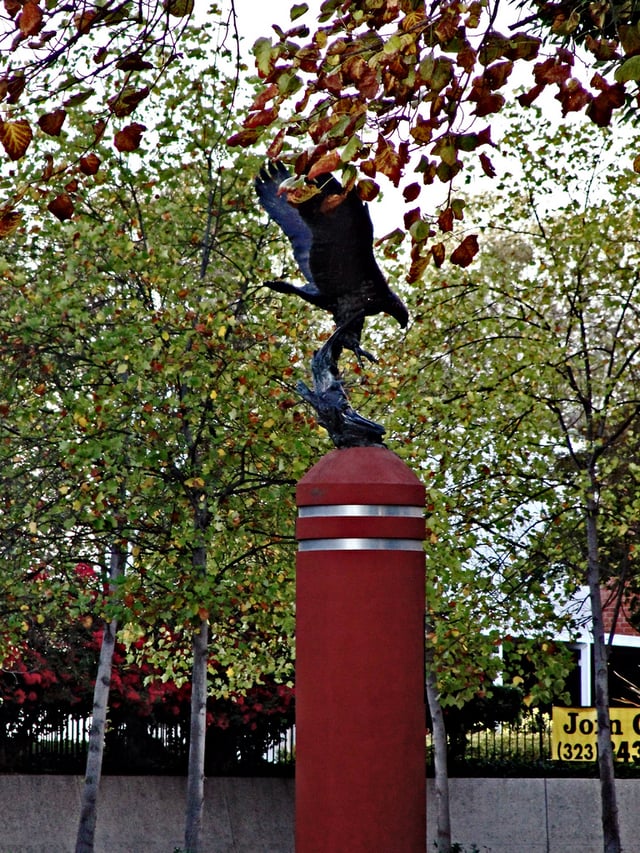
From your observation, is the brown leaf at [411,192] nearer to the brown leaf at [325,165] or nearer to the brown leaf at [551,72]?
the brown leaf at [551,72]

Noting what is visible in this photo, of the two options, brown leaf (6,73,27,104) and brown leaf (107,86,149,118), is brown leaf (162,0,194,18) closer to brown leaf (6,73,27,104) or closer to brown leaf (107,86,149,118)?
brown leaf (107,86,149,118)

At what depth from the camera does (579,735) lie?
20.8 metres

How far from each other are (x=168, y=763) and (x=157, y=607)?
20.9 feet

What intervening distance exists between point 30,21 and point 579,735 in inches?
679

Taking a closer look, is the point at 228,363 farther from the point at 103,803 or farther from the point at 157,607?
the point at 103,803

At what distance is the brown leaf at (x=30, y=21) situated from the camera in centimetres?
587

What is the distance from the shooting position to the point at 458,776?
20359mm

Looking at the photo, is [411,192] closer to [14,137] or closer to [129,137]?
[129,137]

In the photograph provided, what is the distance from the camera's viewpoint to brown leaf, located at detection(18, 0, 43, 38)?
5871mm

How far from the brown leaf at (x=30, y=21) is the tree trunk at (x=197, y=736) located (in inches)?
378

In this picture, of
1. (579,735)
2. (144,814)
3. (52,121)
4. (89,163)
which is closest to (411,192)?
(89,163)

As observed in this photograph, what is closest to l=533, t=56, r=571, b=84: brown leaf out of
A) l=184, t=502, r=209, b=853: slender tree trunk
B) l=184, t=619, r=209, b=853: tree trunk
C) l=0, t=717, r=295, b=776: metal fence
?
l=184, t=502, r=209, b=853: slender tree trunk

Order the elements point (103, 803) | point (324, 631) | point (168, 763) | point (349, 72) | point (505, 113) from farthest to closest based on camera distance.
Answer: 1. point (168, 763)
2. point (103, 803)
3. point (505, 113)
4. point (324, 631)
5. point (349, 72)

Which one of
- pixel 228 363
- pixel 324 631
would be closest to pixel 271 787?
pixel 228 363
